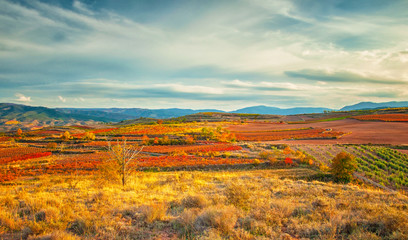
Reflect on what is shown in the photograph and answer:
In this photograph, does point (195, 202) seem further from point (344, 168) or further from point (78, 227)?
point (344, 168)

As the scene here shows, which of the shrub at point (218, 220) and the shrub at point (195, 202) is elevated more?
the shrub at point (218, 220)

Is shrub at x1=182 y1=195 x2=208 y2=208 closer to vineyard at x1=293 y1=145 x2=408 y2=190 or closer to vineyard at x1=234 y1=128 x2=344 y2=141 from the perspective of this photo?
vineyard at x1=293 y1=145 x2=408 y2=190

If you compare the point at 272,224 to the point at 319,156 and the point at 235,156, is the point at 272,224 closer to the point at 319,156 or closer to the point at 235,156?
the point at 235,156

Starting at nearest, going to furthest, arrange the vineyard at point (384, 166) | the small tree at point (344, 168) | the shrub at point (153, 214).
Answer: the shrub at point (153, 214) < the vineyard at point (384, 166) < the small tree at point (344, 168)

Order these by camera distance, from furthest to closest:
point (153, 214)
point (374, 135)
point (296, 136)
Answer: point (296, 136)
point (374, 135)
point (153, 214)

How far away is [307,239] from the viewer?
18.7 ft

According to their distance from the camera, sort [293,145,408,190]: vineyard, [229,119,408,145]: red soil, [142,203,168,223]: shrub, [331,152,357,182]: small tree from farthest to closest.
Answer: [229,119,408,145]: red soil → [331,152,357,182]: small tree → [293,145,408,190]: vineyard → [142,203,168,223]: shrub

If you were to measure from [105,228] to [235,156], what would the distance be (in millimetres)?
28514

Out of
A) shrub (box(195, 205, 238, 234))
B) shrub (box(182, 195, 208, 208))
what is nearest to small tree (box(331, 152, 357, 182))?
shrub (box(182, 195, 208, 208))

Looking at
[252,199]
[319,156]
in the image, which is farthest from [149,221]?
[319,156]

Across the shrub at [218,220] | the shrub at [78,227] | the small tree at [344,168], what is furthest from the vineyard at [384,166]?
the shrub at [78,227]

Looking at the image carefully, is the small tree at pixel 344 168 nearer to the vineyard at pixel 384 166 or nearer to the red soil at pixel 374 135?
the vineyard at pixel 384 166

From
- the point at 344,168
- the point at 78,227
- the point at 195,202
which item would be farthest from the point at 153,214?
the point at 344,168

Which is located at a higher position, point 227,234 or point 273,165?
point 227,234
